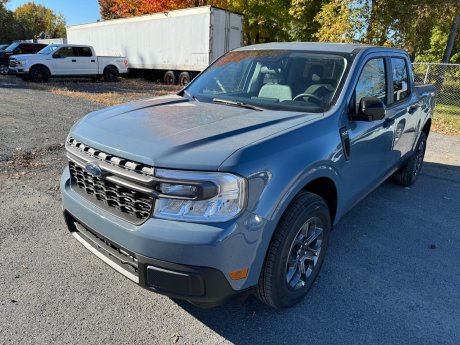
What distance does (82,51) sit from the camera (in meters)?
18.0

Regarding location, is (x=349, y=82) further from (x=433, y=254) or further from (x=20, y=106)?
(x=20, y=106)

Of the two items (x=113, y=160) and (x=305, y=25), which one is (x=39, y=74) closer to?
(x=305, y=25)

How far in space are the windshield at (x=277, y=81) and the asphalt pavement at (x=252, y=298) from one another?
1.46 m

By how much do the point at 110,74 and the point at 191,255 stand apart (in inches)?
756

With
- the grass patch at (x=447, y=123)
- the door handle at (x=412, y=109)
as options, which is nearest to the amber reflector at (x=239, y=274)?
the door handle at (x=412, y=109)

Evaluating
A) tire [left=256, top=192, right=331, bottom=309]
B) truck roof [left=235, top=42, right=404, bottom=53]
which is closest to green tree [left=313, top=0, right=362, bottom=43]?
truck roof [left=235, top=42, right=404, bottom=53]

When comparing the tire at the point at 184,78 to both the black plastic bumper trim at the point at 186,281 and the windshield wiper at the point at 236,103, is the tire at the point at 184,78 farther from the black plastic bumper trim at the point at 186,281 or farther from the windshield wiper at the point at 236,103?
the black plastic bumper trim at the point at 186,281

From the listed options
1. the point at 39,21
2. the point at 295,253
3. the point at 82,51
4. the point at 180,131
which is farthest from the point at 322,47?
the point at 39,21

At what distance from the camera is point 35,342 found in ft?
7.65

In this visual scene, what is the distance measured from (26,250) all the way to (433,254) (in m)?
3.75

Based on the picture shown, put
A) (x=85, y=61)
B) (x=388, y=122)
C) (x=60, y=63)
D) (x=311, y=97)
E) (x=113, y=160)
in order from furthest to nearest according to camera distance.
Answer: (x=85, y=61)
(x=60, y=63)
(x=388, y=122)
(x=311, y=97)
(x=113, y=160)

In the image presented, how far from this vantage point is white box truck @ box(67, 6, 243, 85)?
17.4 meters

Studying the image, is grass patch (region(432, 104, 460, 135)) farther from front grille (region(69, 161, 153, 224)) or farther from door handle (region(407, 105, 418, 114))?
front grille (region(69, 161, 153, 224))

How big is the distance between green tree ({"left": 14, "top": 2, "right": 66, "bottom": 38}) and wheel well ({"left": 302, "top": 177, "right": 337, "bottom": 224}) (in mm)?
62357
